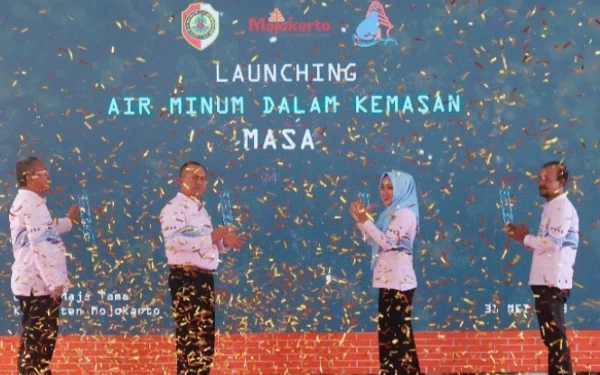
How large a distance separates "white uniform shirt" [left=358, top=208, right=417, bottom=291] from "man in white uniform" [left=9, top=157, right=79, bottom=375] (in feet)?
5.93

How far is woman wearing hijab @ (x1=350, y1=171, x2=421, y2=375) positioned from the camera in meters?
5.71

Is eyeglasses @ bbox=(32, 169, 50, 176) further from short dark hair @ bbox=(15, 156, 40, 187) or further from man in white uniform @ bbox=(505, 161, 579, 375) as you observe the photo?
man in white uniform @ bbox=(505, 161, 579, 375)

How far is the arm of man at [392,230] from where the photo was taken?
571cm

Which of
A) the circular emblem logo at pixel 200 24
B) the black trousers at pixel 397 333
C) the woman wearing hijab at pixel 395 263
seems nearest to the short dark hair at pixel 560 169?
the woman wearing hijab at pixel 395 263

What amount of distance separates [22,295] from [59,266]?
0.27 metres

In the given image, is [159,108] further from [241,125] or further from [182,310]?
[182,310]

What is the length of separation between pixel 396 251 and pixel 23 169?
2243 mm

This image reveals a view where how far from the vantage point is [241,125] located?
5.80 m

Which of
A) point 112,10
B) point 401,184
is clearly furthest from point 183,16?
point 401,184

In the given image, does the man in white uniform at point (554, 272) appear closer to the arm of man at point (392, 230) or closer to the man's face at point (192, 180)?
the arm of man at point (392, 230)

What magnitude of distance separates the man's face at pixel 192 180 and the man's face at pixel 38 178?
79 centimetres

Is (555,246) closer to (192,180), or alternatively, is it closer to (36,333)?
(192,180)

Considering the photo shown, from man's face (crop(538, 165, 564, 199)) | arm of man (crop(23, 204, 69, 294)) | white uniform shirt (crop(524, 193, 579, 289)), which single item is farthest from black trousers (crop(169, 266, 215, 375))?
man's face (crop(538, 165, 564, 199))

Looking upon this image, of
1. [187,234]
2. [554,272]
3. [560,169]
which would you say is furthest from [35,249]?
[560,169]
